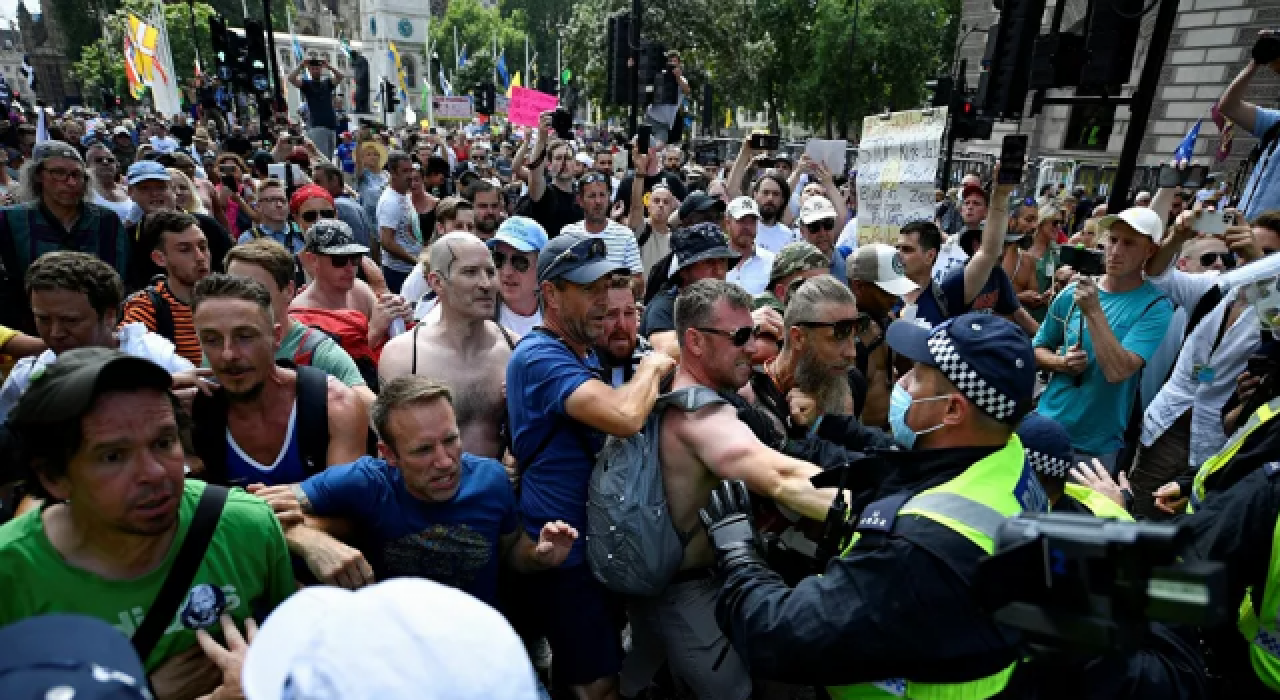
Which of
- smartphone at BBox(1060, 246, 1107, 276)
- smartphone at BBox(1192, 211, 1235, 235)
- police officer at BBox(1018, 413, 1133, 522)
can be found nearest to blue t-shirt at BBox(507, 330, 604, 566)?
police officer at BBox(1018, 413, 1133, 522)

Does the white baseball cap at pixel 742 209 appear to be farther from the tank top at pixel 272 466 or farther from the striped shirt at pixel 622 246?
the tank top at pixel 272 466

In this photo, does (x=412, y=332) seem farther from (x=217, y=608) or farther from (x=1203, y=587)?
(x=1203, y=587)

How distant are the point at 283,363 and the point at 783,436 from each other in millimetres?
2196

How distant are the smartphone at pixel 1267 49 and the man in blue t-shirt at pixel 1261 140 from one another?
312mm

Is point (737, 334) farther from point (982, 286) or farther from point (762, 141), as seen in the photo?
point (762, 141)

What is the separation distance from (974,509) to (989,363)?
44 cm

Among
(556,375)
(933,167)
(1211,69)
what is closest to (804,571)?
(556,375)

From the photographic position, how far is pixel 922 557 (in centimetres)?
165

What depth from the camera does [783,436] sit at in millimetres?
2895

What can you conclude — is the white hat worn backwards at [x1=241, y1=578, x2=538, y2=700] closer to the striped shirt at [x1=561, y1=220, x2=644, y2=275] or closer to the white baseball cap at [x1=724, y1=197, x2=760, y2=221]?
the striped shirt at [x1=561, y1=220, x2=644, y2=275]

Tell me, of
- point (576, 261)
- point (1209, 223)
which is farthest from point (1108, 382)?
point (576, 261)

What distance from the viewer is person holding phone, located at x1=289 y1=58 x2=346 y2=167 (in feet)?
44.4

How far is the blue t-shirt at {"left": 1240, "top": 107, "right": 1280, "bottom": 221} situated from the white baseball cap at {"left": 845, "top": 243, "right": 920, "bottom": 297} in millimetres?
4020

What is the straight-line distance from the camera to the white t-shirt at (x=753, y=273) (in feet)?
17.8
